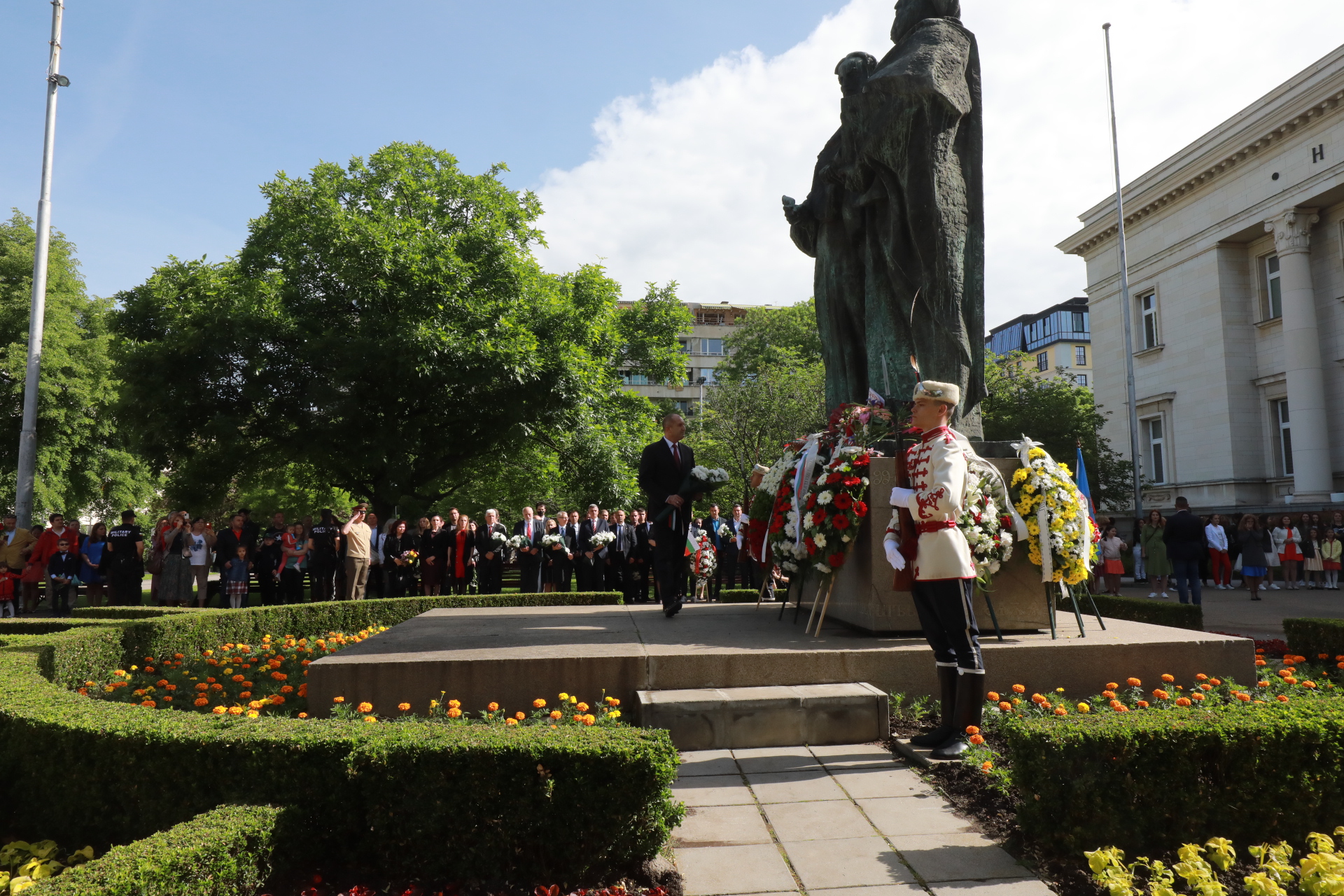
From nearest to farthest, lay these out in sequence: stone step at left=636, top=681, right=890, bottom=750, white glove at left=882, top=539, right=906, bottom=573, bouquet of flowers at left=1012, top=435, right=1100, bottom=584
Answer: white glove at left=882, top=539, right=906, bottom=573, stone step at left=636, top=681, right=890, bottom=750, bouquet of flowers at left=1012, top=435, right=1100, bottom=584

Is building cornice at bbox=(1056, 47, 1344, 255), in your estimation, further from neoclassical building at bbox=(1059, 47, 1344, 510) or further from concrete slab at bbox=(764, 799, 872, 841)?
concrete slab at bbox=(764, 799, 872, 841)

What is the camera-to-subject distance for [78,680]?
7406mm

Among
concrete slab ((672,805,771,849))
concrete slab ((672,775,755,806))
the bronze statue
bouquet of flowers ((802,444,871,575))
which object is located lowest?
concrete slab ((672,805,771,849))

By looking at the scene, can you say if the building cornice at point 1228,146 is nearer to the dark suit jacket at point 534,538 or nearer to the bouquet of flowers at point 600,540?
the bouquet of flowers at point 600,540

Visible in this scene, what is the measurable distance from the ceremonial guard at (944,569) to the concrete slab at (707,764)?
103cm

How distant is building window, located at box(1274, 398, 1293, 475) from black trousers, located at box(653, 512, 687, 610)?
2892 centimetres

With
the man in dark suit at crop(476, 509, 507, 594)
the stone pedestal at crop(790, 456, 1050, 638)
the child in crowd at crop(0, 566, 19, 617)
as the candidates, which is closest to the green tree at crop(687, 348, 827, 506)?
the man in dark suit at crop(476, 509, 507, 594)

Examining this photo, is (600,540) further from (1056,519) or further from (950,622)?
(950,622)

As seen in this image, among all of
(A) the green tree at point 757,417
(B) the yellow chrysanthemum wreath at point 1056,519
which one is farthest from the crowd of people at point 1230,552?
(A) the green tree at point 757,417

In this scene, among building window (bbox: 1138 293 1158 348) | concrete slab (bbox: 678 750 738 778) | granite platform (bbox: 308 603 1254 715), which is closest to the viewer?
concrete slab (bbox: 678 750 738 778)

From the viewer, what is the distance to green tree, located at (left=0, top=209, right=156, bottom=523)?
1075 inches

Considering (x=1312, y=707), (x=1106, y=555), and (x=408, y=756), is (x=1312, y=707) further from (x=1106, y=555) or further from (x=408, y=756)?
(x=1106, y=555)

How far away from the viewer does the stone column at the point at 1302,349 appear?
2686 cm

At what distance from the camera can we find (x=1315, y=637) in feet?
23.9
